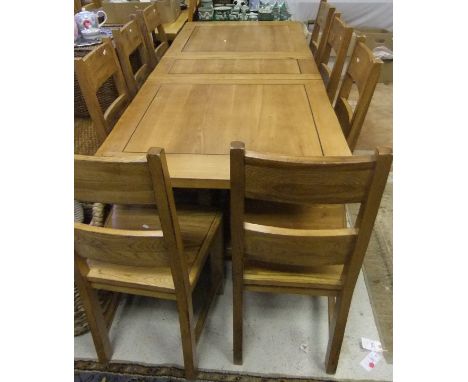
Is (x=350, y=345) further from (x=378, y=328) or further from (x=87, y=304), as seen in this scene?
(x=87, y=304)

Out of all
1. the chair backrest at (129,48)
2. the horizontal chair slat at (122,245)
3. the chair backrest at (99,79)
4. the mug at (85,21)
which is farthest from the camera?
the mug at (85,21)

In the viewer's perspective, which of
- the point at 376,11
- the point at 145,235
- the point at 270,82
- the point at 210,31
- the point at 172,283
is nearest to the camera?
the point at 145,235

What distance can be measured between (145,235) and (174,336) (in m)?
0.67

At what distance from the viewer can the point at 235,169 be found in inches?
30.9

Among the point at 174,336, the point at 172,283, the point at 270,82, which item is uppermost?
the point at 270,82

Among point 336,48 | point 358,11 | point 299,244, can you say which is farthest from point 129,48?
point 358,11

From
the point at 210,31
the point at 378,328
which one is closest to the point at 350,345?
the point at 378,328

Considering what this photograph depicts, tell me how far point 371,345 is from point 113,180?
111 centimetres

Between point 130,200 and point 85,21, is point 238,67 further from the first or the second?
point 130,200

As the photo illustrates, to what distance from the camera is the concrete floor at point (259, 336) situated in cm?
129

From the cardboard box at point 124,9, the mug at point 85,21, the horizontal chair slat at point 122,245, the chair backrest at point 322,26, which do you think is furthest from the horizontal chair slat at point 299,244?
the cardboard box at point 124,9

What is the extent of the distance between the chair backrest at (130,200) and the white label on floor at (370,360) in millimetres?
759

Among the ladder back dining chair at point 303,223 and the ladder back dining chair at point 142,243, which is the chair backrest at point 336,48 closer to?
the ladder back dining chair at point 303,223

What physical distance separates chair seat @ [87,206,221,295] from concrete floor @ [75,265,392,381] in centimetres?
39
